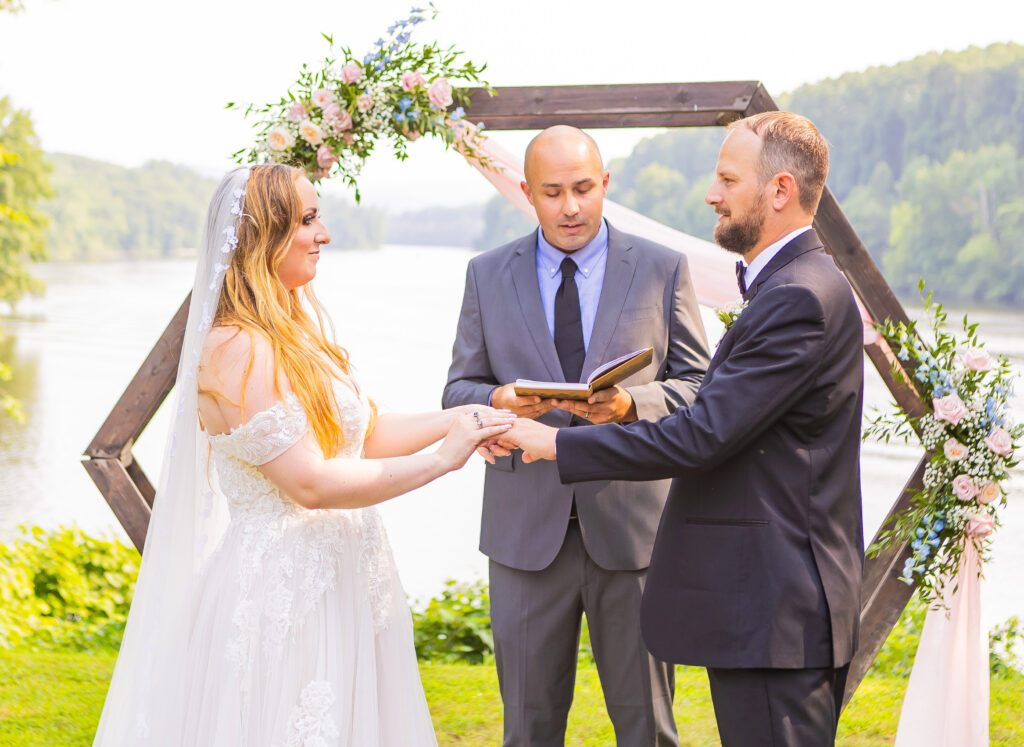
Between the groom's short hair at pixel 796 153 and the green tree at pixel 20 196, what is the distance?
16884 millimetres

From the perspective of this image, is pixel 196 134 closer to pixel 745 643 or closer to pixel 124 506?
pixel 124 506

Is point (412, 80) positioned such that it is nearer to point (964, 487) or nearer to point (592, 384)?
point (592, 384)

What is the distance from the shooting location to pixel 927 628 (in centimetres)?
362

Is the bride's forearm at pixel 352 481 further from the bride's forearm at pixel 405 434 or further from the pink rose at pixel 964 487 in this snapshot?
the pink rose at pixel 964 487

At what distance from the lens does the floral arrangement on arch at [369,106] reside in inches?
154

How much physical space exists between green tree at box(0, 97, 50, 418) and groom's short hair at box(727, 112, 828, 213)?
16.9 metres

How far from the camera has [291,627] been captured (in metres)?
2.37

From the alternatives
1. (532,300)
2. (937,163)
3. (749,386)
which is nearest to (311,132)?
(532,300)

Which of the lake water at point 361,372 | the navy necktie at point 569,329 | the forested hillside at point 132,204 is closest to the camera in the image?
the navy necktie at point 569,329

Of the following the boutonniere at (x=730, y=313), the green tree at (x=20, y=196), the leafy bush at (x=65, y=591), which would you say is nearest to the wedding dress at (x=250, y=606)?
the boutonniere at (x=730, y=313)

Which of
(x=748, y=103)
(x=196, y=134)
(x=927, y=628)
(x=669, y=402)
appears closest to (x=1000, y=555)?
(x=927, y=628)

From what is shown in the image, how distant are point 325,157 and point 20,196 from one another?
52.1ft

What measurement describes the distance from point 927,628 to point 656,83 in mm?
2443

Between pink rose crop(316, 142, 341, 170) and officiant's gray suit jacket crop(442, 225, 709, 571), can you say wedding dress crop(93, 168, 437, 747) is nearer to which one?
officiant's gray suit jacket crop(442, 225, 709, 571)
